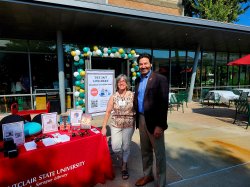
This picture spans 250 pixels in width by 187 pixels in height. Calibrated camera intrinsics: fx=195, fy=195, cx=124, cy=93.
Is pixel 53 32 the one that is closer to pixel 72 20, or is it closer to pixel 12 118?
pixel 72 20

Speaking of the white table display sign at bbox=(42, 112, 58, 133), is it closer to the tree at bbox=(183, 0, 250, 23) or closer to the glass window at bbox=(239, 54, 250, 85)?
the glass window at bbox=(239, 54, 250, 85)

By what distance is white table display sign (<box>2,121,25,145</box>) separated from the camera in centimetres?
222

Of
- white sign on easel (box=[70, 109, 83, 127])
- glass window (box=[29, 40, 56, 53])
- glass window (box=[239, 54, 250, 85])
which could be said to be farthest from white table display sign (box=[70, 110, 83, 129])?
glass window (box=[239, 54, 250, 85])

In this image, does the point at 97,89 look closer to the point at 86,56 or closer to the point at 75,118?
the point at 75,118

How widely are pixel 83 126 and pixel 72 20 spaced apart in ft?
15.5

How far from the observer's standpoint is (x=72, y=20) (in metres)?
6.48

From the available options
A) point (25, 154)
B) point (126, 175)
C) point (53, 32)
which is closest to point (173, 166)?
point (126, 175)

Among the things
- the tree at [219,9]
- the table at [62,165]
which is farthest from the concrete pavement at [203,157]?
the tree at [219,9]

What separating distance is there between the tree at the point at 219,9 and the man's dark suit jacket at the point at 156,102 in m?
18.7

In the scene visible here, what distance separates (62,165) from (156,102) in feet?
4.53

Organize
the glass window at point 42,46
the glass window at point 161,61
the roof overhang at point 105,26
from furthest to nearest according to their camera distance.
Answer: the glass window at point 161,61, the glass window at point 42,46, the roof overhang at point 105,26

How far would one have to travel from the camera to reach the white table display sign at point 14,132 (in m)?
2.22

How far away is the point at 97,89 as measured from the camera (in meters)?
4.35

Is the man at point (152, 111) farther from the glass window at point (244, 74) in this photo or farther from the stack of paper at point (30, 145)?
the glass window at point (244, 74)
